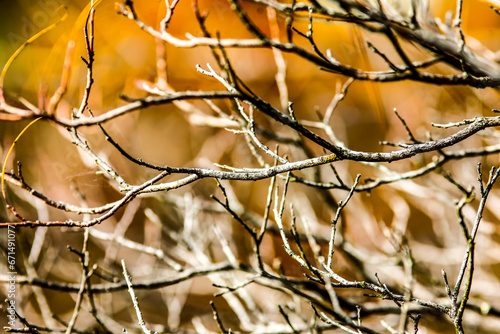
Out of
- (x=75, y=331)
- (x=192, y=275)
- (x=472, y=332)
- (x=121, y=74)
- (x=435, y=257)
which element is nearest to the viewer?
(x=75, y=331)

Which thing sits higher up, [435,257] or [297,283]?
[435,257]

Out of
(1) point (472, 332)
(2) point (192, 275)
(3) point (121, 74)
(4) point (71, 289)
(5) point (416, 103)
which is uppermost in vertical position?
(5) point (416, 103)

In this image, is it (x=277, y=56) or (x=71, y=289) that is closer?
(x=71, y=289)

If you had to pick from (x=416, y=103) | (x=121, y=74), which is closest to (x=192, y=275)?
(x=121, y=74)

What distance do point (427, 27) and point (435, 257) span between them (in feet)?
8.20

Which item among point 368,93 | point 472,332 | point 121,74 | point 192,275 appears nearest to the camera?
point 192,275

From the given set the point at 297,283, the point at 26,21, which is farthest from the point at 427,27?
the point at 26,21

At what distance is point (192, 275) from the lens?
213cm

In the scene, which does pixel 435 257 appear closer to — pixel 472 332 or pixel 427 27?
pixel 472 332

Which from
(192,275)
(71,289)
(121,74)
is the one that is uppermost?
(121,74)

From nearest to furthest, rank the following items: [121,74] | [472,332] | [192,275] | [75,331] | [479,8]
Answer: [75,331]
[192,275]
[472,332]
[121,74]
[479,8]

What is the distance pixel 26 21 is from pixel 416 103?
4.33 m

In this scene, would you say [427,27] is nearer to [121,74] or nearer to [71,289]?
[71,289]

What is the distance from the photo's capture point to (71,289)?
2033 mm
